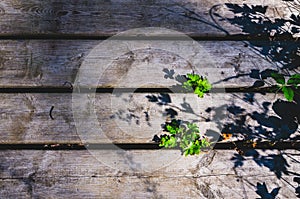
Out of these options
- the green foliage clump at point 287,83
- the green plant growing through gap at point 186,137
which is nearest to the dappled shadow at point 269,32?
the green foliage clump at point 287,83

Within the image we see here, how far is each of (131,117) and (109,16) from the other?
1.71 feet

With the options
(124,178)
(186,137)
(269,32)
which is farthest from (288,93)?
A: (124,178)

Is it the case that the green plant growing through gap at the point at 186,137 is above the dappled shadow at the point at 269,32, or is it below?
below

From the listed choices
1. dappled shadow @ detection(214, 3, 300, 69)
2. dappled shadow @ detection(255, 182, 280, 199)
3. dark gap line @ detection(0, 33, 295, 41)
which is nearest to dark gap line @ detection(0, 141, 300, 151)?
dappled shadow @ detection(255, 182, 280, 199)

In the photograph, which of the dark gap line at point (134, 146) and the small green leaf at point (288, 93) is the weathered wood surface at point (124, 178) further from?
the small green leaf at point (288, 93)

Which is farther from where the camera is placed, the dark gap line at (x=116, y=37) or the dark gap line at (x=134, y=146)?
the dark gap line at (x=116, y=37)

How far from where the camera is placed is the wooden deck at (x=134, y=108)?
5.83ft

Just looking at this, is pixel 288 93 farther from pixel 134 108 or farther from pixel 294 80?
pixel 134 108

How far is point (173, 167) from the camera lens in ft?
5.89

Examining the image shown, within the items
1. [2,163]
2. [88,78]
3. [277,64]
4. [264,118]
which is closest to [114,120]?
[88,78]

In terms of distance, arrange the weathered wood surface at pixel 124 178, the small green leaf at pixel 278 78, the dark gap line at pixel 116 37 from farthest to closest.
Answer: the dark gap line at pixel 116 37 → the small green leaf at pixel 278 78 → the weathered wood surface at pixel 124 178

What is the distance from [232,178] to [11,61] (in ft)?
3.61

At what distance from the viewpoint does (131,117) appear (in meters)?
1.87

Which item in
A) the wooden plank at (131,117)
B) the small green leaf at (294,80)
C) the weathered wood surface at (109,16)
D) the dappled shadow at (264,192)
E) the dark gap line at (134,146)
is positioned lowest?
the dappled shadow at (264,192)
